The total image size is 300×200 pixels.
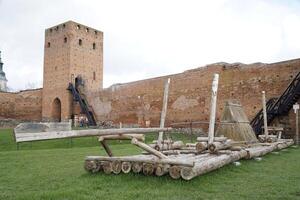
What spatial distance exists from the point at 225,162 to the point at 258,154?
224 cm

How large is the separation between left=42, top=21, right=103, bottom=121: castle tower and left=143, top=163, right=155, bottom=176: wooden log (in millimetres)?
23774

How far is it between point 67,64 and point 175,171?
25.7 metres

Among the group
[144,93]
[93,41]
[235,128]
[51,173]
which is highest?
[93,41]

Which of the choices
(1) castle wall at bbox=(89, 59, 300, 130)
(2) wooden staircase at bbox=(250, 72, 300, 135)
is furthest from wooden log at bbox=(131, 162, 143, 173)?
(1) castle wall at bbox=(89, 59, 300, 130)

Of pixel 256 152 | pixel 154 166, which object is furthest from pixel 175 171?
pixel 256 152

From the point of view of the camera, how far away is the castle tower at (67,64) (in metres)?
29.0

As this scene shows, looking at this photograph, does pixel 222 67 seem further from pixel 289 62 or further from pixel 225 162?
pixel 225 162

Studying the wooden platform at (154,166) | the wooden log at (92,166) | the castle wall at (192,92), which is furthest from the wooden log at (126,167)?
the castle wall at (192,92)

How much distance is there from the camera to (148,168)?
4.98 m

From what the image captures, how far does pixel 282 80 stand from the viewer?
50.3 feet

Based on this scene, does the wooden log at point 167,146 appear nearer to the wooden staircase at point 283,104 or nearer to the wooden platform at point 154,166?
the wooden platform at point 154,166

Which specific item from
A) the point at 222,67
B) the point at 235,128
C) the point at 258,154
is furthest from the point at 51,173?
the point at 222,67

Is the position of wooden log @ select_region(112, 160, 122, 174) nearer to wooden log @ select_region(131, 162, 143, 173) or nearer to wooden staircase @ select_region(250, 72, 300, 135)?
wooden log @ select_region(131, 162, 143, 173)

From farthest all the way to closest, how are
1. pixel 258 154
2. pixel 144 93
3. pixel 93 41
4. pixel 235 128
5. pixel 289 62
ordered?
1. pixel 93 41
2. pixel 144 93
3. pixel 289 62
4. pixel 235 128
5. pixel 258 154
